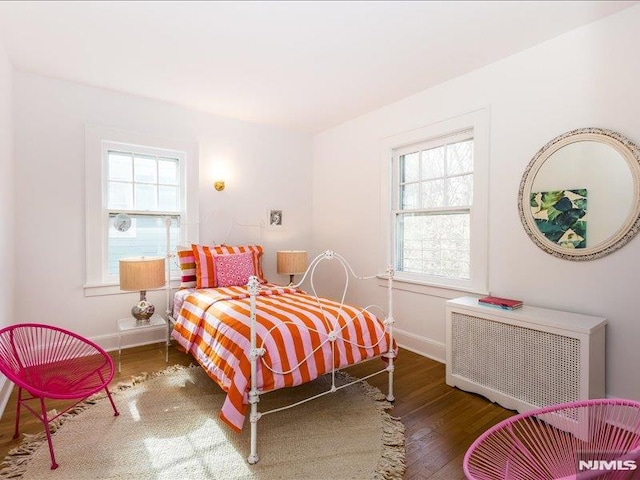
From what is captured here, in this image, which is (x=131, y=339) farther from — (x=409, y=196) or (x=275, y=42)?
(x=409, y=196)

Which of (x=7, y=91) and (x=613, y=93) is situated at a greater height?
(x=7, y=91)

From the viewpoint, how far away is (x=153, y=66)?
303 cm

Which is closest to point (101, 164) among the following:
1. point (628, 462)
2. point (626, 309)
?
point (628, 462)

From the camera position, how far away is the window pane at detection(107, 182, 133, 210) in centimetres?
366

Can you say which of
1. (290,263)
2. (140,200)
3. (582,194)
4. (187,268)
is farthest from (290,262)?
(582,194)

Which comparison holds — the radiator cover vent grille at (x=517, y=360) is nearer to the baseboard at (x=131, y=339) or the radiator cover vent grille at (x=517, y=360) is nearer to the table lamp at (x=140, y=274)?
the table lamp at (x=140, y=274)

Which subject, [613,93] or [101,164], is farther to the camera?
[101,164]

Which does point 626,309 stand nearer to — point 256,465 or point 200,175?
point 256,465

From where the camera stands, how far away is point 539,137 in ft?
8.77

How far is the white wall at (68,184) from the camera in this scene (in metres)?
3.20

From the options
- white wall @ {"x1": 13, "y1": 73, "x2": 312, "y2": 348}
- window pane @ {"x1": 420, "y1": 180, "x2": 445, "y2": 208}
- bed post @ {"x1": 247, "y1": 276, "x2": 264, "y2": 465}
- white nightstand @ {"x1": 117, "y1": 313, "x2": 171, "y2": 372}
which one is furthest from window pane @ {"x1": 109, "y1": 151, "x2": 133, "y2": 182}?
window pane @ {"x1": 420, "y1": 180, "x2": 445, "y2": 208}

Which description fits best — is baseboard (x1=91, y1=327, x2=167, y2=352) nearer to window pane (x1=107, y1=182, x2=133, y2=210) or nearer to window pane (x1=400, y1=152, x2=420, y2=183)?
window pane (x1=107, y1=182, x2=133, y2=210)

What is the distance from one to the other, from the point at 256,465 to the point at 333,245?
3120 millimetres

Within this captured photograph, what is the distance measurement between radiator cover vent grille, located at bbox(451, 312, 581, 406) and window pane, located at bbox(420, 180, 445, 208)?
1224 mm
